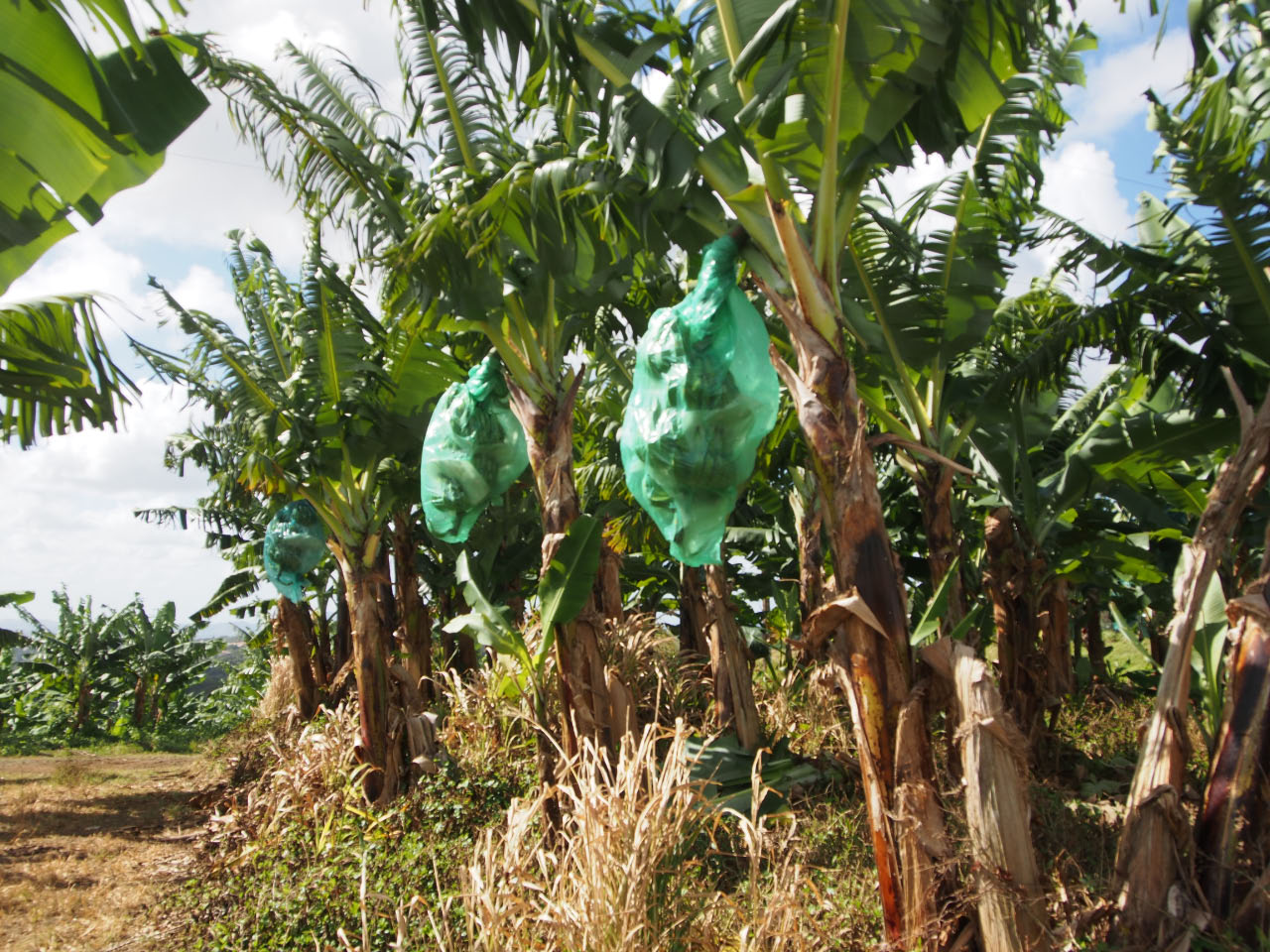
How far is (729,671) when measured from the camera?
7824mm

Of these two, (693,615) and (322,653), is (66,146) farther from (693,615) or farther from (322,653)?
(322,653)

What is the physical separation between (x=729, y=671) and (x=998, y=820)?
449 centimetres

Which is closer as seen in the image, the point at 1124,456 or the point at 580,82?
the point at 580,82

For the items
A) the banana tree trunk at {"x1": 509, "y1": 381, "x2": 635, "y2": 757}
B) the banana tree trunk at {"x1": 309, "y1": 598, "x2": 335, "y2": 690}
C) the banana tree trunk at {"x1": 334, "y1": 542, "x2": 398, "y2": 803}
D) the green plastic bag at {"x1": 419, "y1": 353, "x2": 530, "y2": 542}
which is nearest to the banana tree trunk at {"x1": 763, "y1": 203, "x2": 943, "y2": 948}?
the banana tree trunk at {"x1": 509, "y1": 381, "x2": 635, "y2": 757}

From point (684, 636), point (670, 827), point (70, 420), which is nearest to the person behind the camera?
point (670, 827)

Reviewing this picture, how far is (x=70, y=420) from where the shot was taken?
5543 mm

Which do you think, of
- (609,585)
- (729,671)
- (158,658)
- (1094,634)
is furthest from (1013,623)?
(158,658)

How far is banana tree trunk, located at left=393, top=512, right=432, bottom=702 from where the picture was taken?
10000 millimetres

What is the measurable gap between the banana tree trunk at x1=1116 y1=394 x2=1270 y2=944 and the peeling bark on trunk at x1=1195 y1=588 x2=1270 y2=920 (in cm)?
18

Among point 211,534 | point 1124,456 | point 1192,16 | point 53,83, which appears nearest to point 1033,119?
point 1124,456

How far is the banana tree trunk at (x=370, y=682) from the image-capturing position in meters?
7.86

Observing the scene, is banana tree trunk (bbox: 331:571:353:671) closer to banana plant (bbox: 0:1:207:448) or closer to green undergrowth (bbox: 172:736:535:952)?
green undergrowth (bbox: 172:736:535:952)

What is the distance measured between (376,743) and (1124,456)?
21.0 feet

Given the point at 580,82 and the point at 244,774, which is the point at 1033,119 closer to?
the point at 580,82
